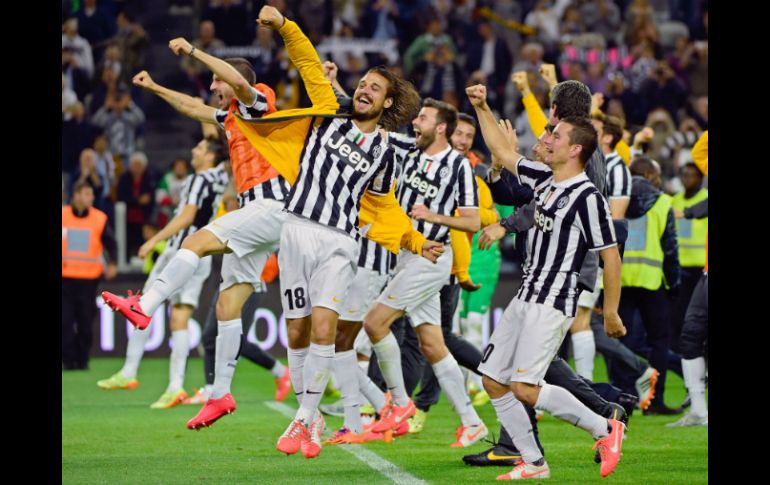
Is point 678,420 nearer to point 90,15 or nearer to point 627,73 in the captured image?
point 627,73

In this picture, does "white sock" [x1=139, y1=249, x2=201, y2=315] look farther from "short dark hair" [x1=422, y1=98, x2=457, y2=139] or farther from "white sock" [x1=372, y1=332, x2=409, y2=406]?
"short dark hair" [x1=422, y1=98, x2=457, y2=139]

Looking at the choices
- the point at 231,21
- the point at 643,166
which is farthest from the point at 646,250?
the point at 231,21

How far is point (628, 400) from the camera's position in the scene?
28.1ft

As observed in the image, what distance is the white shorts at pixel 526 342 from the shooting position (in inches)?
262

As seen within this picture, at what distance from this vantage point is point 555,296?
671cm

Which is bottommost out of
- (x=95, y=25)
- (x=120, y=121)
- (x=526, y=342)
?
(x=526, y=342)

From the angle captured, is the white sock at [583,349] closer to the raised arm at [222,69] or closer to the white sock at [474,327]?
the white sock at [474,327]

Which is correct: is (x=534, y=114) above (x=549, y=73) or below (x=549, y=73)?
below

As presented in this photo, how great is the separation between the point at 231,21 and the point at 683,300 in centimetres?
959

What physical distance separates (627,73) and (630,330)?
9896 mm

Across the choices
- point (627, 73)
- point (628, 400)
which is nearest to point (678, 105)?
point (627, 73)

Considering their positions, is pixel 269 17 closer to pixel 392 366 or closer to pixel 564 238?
pixel 564 238

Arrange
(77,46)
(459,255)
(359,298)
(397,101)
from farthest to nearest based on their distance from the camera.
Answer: (77,46) → (459,255) → (359,298) → (397,101)

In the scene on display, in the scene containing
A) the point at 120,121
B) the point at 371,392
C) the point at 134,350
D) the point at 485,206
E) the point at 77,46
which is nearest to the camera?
the point at 371,392
